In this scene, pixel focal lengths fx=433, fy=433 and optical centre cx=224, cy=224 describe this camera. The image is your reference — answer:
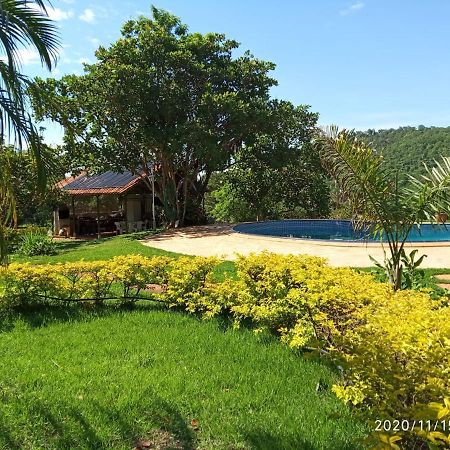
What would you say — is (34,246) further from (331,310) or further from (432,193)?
(432,193)

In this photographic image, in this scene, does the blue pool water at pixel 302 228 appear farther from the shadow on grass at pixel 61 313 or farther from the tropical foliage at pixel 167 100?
the shadow on grass at pixel 61 313

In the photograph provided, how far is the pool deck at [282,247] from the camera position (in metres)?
10.7

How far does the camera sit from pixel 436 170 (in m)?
5.21

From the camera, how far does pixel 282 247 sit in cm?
1331

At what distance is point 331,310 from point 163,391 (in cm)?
167

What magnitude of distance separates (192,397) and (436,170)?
389 centimetres

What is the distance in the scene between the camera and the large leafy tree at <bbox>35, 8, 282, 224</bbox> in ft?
52.9

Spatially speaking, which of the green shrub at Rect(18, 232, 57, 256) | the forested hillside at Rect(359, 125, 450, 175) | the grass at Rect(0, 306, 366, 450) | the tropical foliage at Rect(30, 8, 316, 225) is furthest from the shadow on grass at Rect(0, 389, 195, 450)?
the forested hillside at Rect(359, 125, 450, 175)

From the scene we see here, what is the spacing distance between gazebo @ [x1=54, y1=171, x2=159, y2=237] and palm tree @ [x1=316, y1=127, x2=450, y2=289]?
55.8ft

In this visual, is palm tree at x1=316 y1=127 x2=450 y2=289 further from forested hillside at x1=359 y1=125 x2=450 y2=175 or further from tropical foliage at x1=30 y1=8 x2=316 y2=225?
forested hillside at x1=359 y1=125 x2=450 y2=175

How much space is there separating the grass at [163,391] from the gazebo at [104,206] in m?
17.2

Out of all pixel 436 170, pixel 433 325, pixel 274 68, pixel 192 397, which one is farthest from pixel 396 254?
pixel 274 68

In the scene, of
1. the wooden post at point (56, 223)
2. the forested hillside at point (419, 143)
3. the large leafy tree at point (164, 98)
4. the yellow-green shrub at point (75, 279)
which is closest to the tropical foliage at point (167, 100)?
the large leafy tree at point (164, 98)

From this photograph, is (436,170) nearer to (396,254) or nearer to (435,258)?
(396,254)
